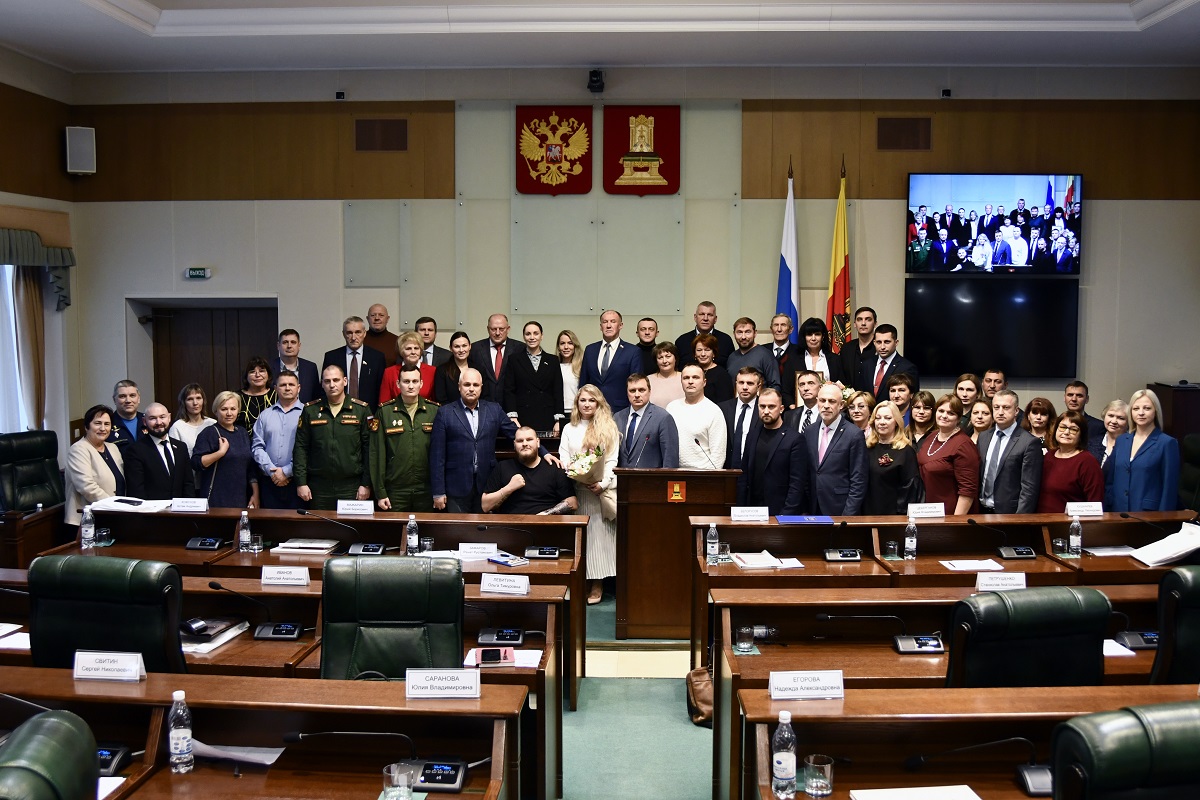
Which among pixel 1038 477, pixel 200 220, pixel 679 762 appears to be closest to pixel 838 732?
pixel 679 762

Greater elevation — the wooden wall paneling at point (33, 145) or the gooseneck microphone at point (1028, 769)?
the wooden wall paneling at point (33, 145)

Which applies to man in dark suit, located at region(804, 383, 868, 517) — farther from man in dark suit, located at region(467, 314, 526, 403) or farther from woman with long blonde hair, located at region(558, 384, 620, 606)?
man in dark suit, located at region(467, 314, 526, 403)

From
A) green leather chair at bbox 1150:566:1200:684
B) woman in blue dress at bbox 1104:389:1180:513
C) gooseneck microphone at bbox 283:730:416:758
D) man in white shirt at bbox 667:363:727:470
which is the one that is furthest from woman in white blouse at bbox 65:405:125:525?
woman in blue dress at bbox 1104:389:1180:513

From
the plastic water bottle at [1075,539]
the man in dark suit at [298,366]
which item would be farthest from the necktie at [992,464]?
the man in dark suit at [298,366]

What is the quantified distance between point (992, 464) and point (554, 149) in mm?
5177

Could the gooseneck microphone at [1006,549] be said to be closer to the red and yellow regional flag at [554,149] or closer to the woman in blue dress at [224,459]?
the woman in blue dress at [224,459]

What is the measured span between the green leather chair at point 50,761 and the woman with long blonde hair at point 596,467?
13.6 ft

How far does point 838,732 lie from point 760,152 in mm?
7285

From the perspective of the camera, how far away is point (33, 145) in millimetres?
8953

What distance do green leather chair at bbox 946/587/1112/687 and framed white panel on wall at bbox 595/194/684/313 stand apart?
6.55 m

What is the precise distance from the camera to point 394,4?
319 inches

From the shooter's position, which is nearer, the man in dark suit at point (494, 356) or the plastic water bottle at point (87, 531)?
the plastic water bottle at point (87, 531)

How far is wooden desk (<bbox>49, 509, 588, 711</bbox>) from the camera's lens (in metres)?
4.91

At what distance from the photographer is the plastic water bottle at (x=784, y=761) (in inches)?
105
